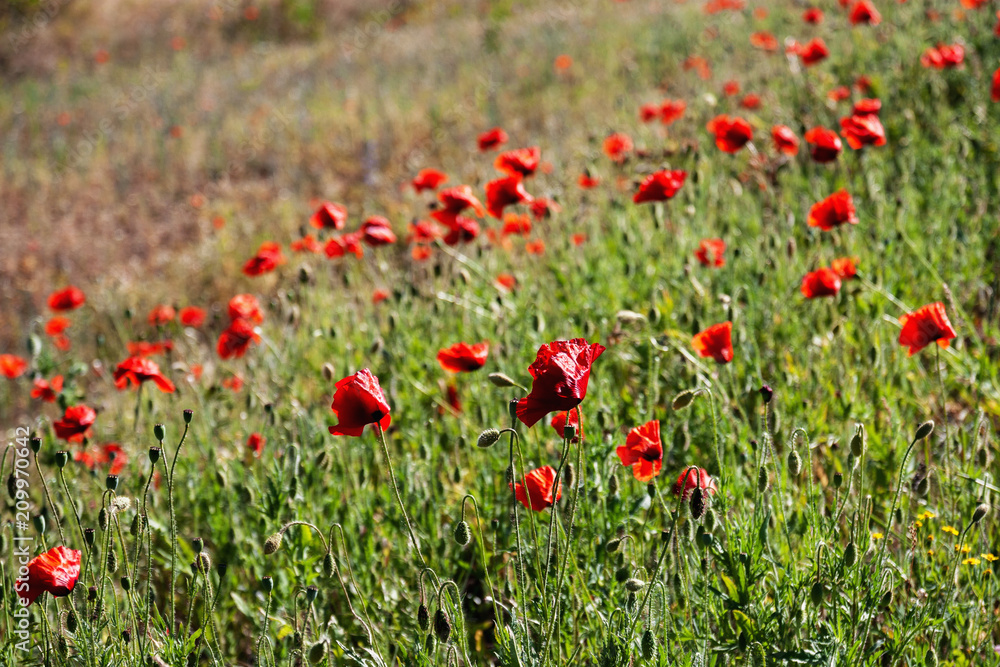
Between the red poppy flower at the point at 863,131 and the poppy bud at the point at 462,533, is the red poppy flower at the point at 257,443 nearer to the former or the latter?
the poppy bud at the point at 462,533

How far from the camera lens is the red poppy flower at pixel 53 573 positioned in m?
1.53

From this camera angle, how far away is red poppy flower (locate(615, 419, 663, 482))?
1679 mm

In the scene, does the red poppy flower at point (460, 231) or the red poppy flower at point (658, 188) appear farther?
the red poppy flower at point (460, 231)

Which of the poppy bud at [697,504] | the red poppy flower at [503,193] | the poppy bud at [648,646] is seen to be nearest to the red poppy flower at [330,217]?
the red poppy flower at [503,193]

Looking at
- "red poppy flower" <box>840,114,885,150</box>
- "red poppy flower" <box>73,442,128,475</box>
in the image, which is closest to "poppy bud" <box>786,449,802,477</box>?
"red poppy flower" <box>840,114,885,150</box>

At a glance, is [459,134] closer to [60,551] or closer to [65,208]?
[65,208]

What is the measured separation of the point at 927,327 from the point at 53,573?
1922 mm

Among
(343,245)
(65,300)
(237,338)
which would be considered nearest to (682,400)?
Answer: (237,338)

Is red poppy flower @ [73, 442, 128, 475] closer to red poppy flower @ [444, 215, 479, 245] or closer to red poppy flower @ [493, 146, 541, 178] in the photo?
red poppy flower @ [444, 215, 479, 245]

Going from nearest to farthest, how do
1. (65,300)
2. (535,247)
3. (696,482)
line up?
1. (696,482)
2. (65,300)
3. (535,247)

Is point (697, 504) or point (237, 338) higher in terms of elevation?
point (697, 504)

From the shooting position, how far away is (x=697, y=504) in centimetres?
149

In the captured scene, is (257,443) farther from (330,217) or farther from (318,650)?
(318,650)

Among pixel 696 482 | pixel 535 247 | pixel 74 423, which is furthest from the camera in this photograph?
pixel 535 247
